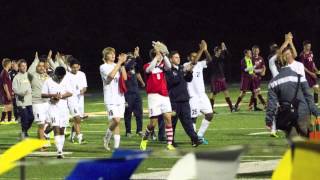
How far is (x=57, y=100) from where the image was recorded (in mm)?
17172

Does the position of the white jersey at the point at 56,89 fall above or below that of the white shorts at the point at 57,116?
above

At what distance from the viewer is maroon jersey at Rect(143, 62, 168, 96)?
17938 mm

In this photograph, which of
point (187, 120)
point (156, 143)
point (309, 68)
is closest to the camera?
point (187, 120)

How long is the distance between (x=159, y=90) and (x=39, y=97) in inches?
129

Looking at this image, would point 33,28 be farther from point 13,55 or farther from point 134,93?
point 134,93

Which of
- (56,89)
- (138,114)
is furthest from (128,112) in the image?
(56,89)

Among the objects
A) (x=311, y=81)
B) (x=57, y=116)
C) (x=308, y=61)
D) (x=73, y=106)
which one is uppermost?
(x=308, y=61)

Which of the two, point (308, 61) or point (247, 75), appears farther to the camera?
point (247, 75)

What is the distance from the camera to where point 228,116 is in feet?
90.0

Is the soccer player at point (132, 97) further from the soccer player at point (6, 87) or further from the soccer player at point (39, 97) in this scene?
the soccer player at point (6, 87)

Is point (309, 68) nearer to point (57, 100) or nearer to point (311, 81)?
point (311, 81)

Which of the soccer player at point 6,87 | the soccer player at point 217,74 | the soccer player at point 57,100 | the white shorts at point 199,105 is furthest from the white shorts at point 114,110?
the soccer player at point 217,74

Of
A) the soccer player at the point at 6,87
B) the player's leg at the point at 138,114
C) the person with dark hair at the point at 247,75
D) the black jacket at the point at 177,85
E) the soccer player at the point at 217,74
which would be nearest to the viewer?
the black jacket at the point at 177,85

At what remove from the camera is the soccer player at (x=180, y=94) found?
18453mm
